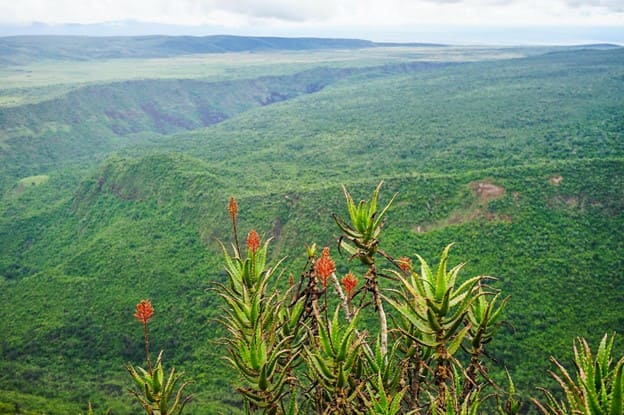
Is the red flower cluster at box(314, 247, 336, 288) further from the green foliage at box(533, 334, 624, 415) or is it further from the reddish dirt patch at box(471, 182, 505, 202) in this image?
the reddish dirt patch at box(471, 182, 505, 202)

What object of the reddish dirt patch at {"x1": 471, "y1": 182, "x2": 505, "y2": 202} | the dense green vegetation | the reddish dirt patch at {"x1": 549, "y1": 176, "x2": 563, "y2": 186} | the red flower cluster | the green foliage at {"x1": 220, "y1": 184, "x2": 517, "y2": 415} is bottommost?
the dense green vegetation

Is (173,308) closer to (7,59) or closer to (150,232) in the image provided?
(150,232)

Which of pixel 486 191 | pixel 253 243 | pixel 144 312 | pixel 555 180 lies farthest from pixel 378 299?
pixel 555 180

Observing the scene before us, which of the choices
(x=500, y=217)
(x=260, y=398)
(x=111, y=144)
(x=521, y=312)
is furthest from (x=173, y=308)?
(x=111, y=144)

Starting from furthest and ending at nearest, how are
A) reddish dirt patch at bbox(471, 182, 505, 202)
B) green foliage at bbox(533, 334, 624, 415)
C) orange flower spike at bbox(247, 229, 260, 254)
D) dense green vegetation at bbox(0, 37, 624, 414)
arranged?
reddish dirt patch at bbox(471, 182, 505, 202), dense green vegetation at bbox(0, 37, 624, 414), orange flower spike at bbox(247, 229, 260, 254), green foliage at bbox(533, 334, 624, 415)

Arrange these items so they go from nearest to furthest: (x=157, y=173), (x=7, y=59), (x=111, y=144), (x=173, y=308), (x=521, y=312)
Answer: (x=521, y=312) < (x=173, y=308) < (x=157, y=173) < (x=111, y=144) < (x=7, y=59)

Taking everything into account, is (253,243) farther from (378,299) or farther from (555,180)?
(555,180)

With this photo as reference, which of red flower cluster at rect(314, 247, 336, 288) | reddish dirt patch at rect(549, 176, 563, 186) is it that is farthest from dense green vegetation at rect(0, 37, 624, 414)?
red flower cluster at rect(314, 247, 336, 288)

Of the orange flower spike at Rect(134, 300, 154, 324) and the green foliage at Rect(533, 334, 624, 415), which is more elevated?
the green foliage at Rect(533, 334, 624, 415)

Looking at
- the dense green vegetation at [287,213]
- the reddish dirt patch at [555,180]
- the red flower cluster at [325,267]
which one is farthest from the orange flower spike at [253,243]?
the reddish dirt patch at [555,180]
